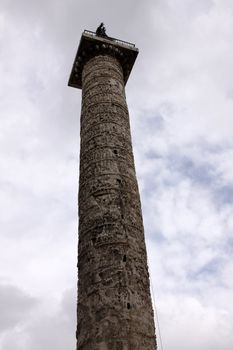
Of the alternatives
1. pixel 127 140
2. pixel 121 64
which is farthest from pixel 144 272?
pixel 121 64

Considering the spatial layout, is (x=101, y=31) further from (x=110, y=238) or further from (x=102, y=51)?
(x=110, y=238)

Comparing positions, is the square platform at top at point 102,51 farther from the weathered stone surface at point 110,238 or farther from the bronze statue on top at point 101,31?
the weathered stone surface at point 110,238

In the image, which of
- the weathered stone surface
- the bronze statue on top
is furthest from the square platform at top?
the weathered stone surface

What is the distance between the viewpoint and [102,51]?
10.5 m

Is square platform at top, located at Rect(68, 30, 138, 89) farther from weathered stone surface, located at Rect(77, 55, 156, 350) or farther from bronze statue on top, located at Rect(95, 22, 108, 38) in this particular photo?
weathered stone surface, located at Rect(77, 55, 156, 350)

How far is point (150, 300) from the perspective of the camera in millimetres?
6352

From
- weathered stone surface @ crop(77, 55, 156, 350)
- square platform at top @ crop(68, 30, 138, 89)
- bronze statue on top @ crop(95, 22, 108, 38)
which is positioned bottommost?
weathered stone surface @ crop(77, 55, 156, 350)

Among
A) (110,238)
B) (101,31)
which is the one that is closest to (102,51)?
(101,31)

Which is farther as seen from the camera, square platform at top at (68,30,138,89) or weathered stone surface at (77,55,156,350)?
square platform at top at (68,30,138,89)

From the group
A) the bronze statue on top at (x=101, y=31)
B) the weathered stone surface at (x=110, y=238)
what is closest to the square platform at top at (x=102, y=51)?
the bronze statue on top at (x=101, y=31)

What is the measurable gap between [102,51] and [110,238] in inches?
208

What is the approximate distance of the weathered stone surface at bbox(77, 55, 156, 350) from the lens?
5848mm

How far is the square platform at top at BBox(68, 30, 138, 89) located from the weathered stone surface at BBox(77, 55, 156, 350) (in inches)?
64.4

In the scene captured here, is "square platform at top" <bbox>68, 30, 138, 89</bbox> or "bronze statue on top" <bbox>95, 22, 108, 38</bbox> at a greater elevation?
"bronze statue on top" <bbox>95, 22, 108, 38</bbox>
